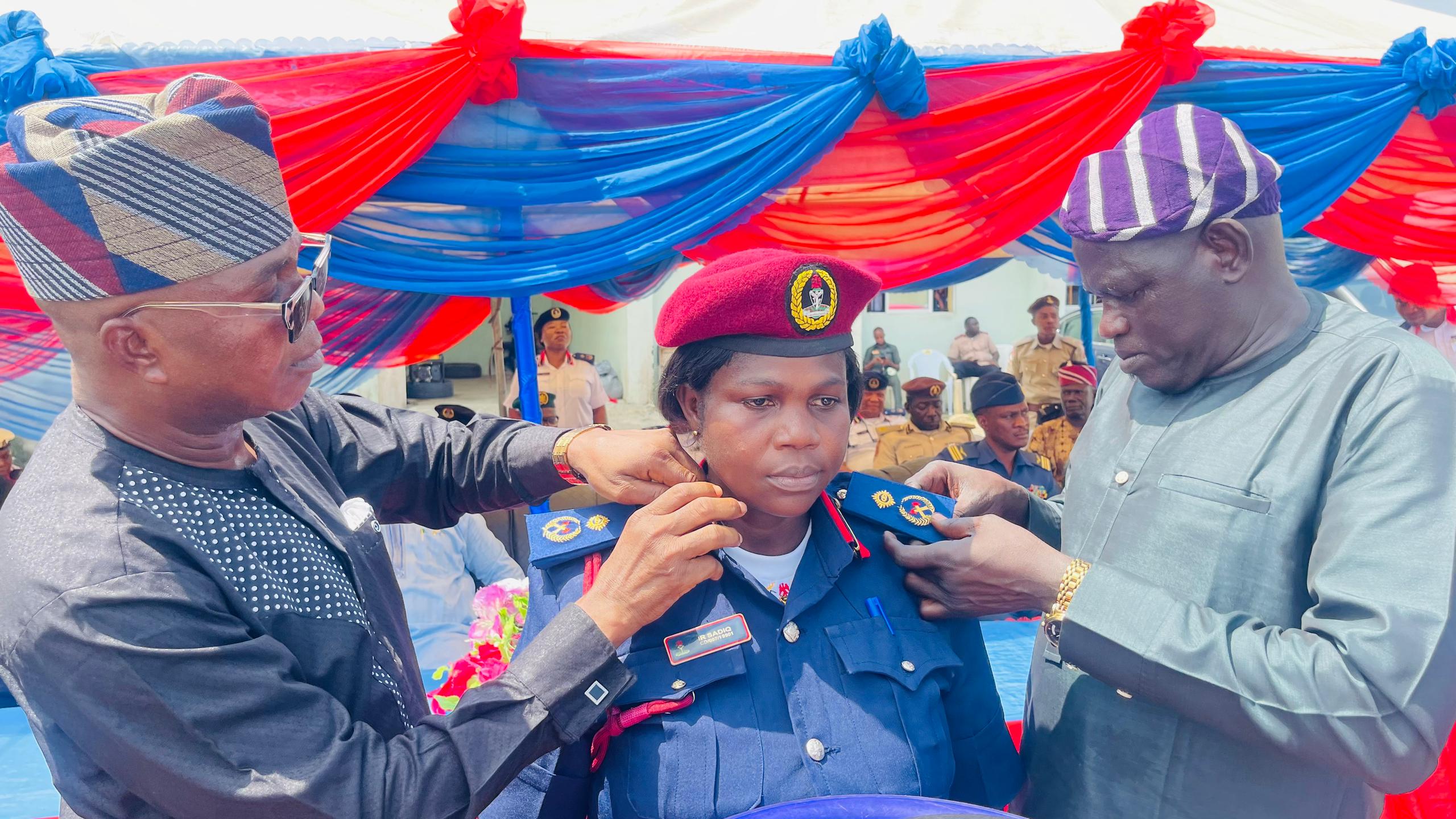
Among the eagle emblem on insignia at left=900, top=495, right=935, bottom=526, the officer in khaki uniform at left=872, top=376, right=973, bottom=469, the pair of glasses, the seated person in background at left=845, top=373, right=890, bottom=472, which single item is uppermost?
the pair of glasses

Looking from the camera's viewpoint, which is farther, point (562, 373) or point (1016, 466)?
point (562, 373)

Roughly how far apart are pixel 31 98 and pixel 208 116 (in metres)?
2.79

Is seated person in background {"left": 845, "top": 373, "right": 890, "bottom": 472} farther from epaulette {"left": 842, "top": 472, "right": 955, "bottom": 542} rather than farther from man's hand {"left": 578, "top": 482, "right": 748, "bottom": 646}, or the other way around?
man's hand {"left": 578, "top": 482, "right": 748, "bottom": 646}

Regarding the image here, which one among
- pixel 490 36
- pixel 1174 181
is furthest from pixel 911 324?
pixel 1174 181

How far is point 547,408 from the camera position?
22.9ft

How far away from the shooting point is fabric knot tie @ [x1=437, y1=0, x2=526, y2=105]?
3689mm

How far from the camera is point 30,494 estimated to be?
1.30m

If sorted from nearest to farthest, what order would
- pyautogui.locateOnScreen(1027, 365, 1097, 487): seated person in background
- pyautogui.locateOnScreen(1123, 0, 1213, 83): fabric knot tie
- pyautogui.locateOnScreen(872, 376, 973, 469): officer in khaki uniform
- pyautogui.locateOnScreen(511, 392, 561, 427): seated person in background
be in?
pyautogui.locateOnScreen(1123, 0, 1213, 83): fabric knot tie → pyautogui.locateOnScreen(511, 392, 561, 427): seated person in background → pyautogui.locateOnScreen(1027, 365, 1097, 487): seated person in background → pyautogui.locateOnScreen(872, 376, 973, 469): officer in khaki uniform

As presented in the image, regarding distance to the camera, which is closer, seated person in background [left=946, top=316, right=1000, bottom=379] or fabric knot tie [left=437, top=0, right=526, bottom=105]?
fabric knot tie [left=437, top=0, right=526, bottom=105]

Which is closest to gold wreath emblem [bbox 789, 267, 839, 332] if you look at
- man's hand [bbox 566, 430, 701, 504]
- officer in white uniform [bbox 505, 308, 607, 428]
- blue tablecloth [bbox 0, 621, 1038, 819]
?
man's hand [bbox 566, 430, 701, 504]

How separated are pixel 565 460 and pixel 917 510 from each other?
0.80m

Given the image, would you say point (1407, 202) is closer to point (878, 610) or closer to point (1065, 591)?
point (1065, 591)

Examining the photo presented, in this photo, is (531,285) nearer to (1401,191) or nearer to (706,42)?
(706,42)

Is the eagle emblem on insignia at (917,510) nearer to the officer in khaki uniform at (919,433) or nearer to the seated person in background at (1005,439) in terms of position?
the seated person in background at (1005,439)
